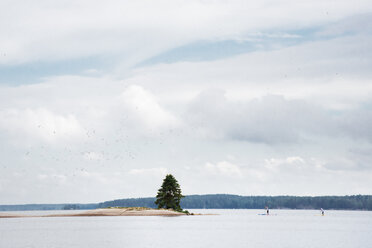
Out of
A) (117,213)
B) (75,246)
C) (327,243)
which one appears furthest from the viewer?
(117,213)

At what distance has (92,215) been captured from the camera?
646ft

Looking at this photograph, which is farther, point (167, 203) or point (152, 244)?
point (167, 203)

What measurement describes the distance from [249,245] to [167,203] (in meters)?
96.9

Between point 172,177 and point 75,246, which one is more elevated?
point 172,177

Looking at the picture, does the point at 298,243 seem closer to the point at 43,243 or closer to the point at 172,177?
the point at 43,243

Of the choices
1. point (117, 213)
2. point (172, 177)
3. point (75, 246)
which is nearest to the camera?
point (75, 246)

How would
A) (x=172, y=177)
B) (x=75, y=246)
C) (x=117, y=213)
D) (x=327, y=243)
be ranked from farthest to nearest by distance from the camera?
(x=117, y=213)
(x=172, y=177)
(x=327, y=243)
(x=75, y=246)

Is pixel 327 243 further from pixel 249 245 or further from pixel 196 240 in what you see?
pixel 196 240

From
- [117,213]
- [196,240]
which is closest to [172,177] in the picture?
[117,213]

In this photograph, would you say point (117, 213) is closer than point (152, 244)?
No

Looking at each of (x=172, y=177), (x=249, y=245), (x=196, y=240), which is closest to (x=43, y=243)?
(x=196, y=240)

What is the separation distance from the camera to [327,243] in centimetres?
7150

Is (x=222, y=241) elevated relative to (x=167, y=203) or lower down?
lower down

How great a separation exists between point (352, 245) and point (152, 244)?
2524 centimetres
